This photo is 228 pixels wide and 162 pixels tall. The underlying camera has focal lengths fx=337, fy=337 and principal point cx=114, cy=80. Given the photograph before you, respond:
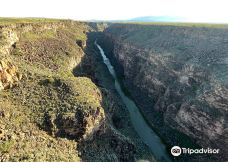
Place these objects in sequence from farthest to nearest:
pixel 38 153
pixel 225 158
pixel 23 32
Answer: pixel 23 32 < pixel 225 158 < pixel 38 153

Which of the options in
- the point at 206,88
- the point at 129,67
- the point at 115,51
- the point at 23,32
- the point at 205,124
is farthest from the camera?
the point at 115,51

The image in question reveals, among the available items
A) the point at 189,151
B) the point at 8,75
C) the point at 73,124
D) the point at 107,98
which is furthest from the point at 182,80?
the point at 8,75

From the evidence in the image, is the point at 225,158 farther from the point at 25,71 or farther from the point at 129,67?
the point at 129,67

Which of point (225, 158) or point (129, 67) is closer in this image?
point (225, 158)

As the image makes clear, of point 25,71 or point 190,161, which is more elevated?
point 25,71

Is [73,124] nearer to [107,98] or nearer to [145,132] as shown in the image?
[107,98]

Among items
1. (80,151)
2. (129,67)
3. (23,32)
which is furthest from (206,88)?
(23,32)

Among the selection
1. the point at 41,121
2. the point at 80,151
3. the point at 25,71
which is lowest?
the point at 80,151
